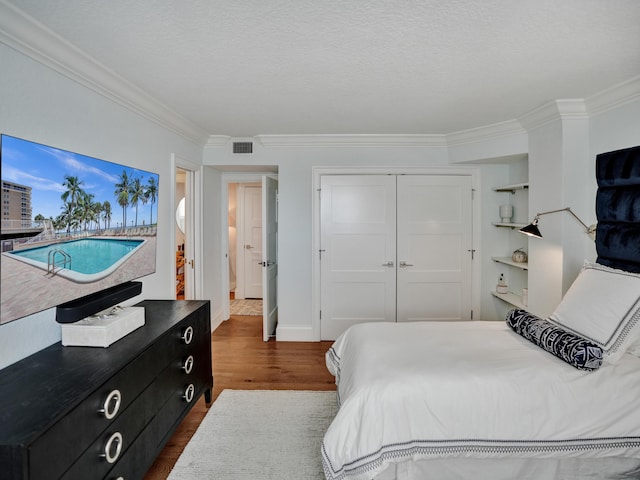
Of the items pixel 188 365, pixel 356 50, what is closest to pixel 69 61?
pixel 356 50

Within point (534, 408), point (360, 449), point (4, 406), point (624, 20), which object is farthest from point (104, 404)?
point (624, 20)

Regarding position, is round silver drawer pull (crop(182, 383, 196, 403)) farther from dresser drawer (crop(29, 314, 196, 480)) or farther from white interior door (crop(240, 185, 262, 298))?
white interior door (crop(240, 185, 262, 298))

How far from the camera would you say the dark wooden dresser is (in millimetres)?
1092

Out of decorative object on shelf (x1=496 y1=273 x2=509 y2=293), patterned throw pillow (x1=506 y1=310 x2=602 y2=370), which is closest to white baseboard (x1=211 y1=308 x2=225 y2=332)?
patterned throw pillow (x1=506 y1=310 x2=602 y2=370)

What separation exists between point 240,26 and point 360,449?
6.79 ft

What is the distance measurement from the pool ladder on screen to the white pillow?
275 cm

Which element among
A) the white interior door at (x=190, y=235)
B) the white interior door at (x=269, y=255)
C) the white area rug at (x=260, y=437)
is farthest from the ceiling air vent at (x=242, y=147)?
the white area rug at (x=260, y=437)

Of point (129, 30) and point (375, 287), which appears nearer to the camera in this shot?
point (129, 30)

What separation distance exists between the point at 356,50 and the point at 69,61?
1.56m

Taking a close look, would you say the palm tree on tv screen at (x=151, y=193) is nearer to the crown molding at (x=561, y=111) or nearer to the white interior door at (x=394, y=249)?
the white interior door at (x=394, y=249)

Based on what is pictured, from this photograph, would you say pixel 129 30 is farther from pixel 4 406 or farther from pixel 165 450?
pixel 165 450

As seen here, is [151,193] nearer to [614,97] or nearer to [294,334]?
[294,334]

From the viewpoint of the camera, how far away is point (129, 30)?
1674 mm

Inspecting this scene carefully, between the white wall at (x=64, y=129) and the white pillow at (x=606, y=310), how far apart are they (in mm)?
2877
